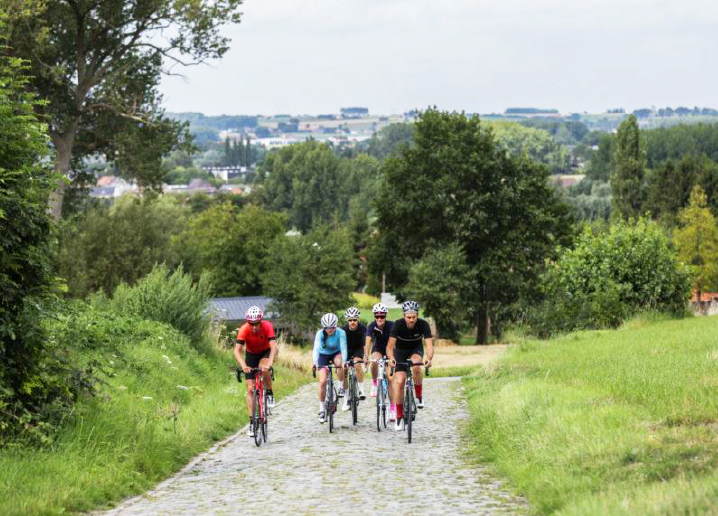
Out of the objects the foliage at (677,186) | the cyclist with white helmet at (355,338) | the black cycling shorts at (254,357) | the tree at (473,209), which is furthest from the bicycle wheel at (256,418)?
the foliage at (677,186)

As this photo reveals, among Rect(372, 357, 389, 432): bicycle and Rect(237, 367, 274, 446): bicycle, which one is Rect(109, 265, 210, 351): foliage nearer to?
Rect(372, 357, 389, 432): bicycle

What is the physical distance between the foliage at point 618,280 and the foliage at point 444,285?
18414 mm

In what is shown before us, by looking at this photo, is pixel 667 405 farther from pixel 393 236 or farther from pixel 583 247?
pixel 393 236

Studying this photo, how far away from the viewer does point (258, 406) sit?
50.9ft

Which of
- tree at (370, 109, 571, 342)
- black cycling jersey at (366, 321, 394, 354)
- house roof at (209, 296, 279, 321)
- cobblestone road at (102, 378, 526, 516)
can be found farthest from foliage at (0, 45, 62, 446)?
house roof at (209, 296, 279, 321)

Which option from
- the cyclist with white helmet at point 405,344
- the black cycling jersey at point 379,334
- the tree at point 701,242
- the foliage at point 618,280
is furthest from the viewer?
the tree at point 701,242

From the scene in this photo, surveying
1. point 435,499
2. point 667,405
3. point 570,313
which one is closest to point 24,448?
point 435,499

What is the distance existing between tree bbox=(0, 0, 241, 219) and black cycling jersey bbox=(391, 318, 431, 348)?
22.9m

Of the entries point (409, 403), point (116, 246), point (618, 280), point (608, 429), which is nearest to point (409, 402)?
point (409, 403)

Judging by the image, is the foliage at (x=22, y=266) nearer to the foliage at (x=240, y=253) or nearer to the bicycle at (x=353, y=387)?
the bicycle at (x=353, y=387)

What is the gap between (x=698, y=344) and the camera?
73.2 feet

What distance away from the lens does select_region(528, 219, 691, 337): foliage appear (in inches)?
1398

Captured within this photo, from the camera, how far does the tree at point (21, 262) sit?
38.6 ft

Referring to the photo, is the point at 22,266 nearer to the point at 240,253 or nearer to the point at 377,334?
the point at 377,334
